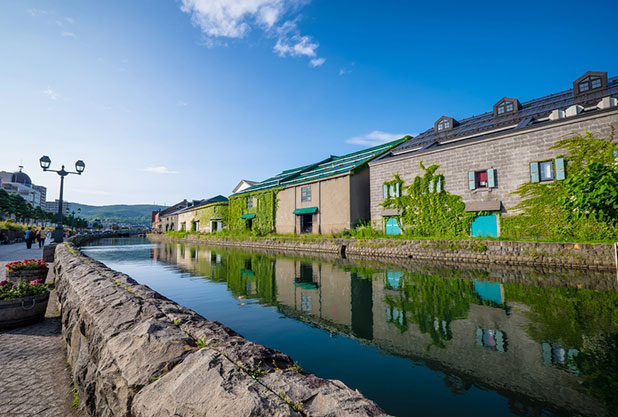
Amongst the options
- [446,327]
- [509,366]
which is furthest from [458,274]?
[509,366]

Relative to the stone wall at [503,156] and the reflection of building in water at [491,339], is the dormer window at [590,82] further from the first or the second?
the reflection of building in water at [491,339]

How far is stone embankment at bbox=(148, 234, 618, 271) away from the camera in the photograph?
39.7 feet

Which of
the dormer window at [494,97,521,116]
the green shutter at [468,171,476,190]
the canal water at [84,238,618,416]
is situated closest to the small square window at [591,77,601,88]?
the dormer window at [494,97,521,116]

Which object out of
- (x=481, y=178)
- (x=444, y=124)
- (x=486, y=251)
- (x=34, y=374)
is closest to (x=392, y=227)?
(x=481, y=178)

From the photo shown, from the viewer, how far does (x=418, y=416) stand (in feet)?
10.1

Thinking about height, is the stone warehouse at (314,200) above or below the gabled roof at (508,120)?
below

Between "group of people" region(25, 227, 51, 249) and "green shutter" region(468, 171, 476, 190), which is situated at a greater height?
"green shutter" region(468, 171, 476, 190)

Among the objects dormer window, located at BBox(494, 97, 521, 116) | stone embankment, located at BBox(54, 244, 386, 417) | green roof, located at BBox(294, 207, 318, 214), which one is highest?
dormer window, located at BBox(494, 97, 521, 116)

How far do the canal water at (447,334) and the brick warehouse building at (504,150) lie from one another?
8.45 meters

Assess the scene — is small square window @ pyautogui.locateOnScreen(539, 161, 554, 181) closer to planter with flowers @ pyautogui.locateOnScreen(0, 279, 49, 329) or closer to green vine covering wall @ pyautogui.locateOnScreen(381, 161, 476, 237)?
green vine covering wall @ pyautogui.locateOnScreen(381, 161, 476, 237)

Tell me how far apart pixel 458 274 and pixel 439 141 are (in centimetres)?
1554

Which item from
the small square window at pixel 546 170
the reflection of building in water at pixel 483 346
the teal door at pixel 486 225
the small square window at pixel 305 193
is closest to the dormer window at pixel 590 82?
the small square window at pixel 546 170

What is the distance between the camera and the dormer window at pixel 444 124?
84.3 ft

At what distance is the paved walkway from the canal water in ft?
8.86
